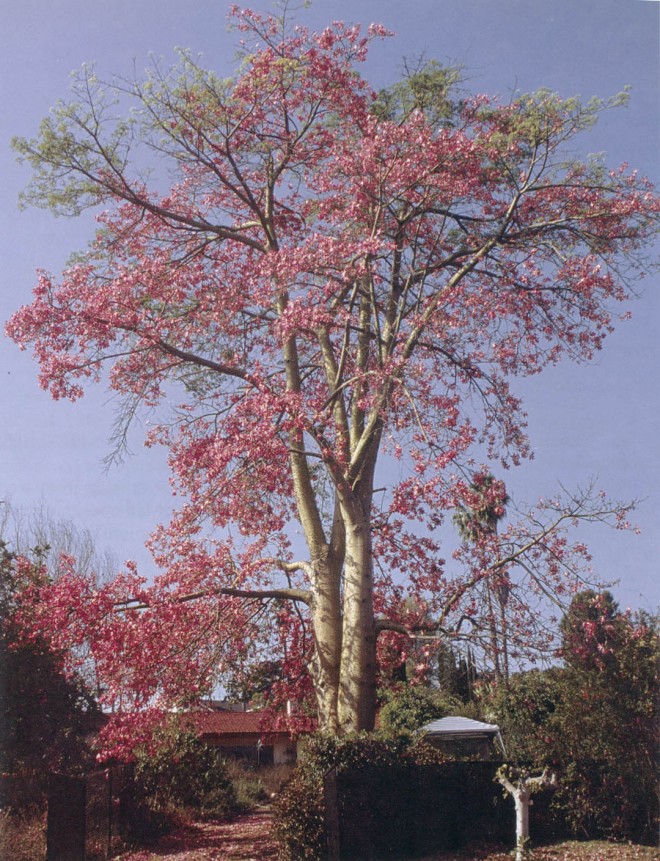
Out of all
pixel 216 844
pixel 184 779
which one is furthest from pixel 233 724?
pixel 216 844

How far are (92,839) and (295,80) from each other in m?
12.1

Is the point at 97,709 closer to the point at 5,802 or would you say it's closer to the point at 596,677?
the point at 5,802

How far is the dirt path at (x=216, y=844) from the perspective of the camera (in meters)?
12.3

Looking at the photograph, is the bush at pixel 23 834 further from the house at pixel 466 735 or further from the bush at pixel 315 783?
the house at pixel 466 735

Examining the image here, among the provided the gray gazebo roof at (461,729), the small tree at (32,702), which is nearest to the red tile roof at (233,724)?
the gray gazebo roof at (461,729)

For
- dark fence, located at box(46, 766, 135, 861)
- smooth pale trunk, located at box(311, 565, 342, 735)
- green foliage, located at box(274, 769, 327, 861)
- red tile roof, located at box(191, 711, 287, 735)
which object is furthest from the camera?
red tile roof, located at box(191, 711, 287, 735)

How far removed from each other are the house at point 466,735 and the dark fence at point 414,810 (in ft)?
27.2

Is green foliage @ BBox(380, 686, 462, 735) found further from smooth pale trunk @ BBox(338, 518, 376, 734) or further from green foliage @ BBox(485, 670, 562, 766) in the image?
smooth pale trunk @ BBox(338, 518, 376, 734)

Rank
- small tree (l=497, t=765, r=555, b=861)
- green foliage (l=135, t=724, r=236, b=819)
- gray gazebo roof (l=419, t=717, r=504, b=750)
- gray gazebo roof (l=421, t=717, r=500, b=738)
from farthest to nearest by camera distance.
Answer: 1. gray gazebo roof (l=421, t=717, r=500, b=738)
2. gray gazebo roof (l=419, t=717, r=504, b=750)
3. green foliage (l=135, t=724, r=236, b=819)
4. small tree (l=497, t=765, r=555, b=861)

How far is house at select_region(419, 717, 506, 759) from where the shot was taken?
72.9 ft

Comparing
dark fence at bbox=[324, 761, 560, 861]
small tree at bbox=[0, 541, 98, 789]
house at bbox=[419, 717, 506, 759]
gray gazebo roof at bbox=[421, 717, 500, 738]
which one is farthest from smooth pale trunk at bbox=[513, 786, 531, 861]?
gray gazebo roof at bbox=[421, 717, 500, 738]

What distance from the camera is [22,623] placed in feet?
39.7

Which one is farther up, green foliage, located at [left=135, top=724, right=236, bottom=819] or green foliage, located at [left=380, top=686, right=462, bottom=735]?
green foliage, located at [left=380, top=686, right=462, bottom=735]

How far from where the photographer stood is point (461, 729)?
23.6 metres
